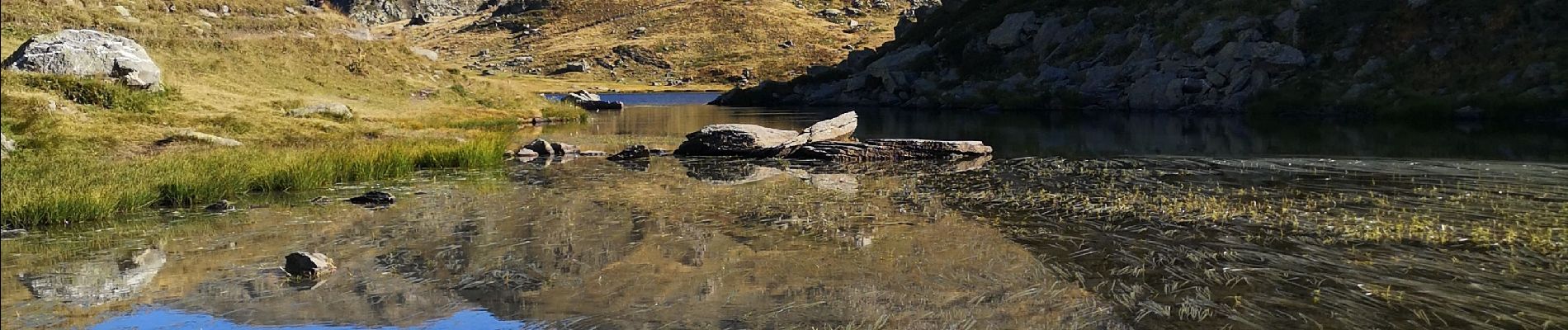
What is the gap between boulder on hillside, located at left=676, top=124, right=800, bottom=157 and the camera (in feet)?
116

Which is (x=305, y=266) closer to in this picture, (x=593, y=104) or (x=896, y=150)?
(x=896, y=150)

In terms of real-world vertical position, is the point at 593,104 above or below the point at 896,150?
above

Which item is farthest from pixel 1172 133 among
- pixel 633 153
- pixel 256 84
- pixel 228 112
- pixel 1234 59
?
pixel 256 84

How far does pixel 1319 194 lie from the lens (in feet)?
71.0

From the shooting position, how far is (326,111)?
42219mm

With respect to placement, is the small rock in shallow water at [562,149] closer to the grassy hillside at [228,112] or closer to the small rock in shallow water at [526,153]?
the small rock in shallow water at [526,153]

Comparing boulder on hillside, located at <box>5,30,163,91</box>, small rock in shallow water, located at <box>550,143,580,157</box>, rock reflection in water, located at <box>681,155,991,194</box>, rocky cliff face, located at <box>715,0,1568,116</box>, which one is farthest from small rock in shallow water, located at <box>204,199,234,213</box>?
rocky cliff face, located at <box>715,0,1568,116</box>

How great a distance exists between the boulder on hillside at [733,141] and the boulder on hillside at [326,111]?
1360 centimetres

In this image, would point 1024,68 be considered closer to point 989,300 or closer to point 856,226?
point 856,226

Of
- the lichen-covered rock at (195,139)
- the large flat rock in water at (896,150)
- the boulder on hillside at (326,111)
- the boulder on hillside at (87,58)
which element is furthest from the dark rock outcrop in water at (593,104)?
the lichen-covered rock at (195,139)

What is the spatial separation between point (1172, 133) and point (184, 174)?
34934mm

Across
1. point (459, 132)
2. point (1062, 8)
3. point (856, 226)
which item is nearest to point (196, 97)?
point (459, 132)

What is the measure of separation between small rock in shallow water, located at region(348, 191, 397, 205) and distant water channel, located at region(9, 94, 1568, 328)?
302 millimetres

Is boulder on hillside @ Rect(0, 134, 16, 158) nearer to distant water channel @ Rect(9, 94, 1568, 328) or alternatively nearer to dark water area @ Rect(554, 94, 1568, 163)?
distant water channel @ Rect(9, 94, 1568, 328)
